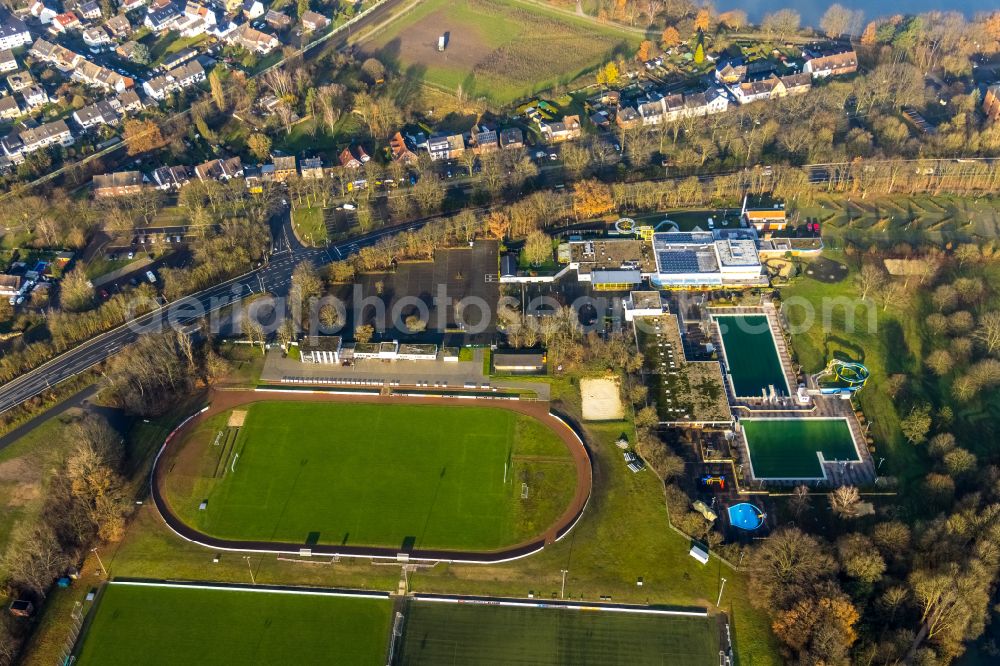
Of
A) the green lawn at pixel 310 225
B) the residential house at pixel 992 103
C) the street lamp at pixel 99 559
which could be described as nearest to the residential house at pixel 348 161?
the green lawn at pixel 310 225

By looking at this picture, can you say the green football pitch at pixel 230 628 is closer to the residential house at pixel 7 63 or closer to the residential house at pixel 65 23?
the residential house at pixel 7 63

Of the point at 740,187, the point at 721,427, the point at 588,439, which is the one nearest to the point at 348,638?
the point at 588,439

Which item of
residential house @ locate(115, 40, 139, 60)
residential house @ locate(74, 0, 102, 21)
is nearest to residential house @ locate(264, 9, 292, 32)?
residential house @ locate(115, 40, 139, 60)

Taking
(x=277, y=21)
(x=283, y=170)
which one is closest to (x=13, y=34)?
(x=277, y=21)

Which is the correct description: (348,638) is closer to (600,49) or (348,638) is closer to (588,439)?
(588,439)

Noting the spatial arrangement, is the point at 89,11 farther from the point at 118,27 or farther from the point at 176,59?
the point at 176,59

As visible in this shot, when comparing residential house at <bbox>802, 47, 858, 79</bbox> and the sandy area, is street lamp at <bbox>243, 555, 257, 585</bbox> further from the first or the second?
residential house at <bbox>802, 47, 858, 79</bbox>

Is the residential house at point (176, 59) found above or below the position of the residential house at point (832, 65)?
above
